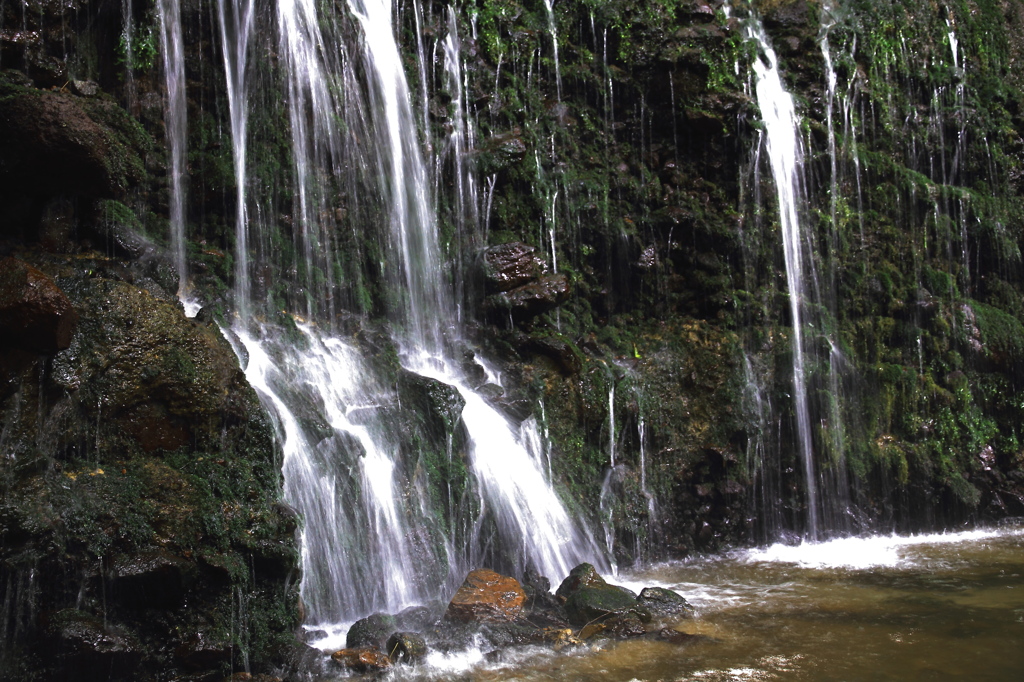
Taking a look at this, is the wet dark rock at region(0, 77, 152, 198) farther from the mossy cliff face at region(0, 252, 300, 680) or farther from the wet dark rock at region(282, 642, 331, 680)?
the wet dark rock at region(282, 642, 331, 680)

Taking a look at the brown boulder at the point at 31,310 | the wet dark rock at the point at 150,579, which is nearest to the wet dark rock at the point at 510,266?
the brown boulder at the point at 31,310

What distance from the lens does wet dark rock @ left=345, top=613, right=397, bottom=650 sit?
5.68 metres

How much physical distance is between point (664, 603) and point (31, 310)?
518 cm

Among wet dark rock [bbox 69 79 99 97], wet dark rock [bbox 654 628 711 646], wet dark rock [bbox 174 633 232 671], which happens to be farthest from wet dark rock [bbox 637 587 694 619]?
wet dark rock [bbox 69 79 99 97]

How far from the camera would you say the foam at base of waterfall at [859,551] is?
8555 mm

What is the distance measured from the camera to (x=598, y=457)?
30.1 ft

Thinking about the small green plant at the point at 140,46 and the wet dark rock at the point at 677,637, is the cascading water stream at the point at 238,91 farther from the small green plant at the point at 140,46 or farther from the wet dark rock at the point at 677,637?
the wet dark rock at the point at 677,637

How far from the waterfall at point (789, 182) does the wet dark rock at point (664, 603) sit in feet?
13.3

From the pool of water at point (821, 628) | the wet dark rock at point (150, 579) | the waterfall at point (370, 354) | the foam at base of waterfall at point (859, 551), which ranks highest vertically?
the waterfall at point (370, 354)

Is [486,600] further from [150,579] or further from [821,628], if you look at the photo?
[821,628]

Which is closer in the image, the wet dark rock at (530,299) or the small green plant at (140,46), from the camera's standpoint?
the small green plant at (140,46)

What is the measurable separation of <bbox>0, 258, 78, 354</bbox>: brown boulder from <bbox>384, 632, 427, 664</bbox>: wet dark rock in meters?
3.06

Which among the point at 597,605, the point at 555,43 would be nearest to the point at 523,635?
the point at 597,605

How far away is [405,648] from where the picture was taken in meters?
5.52
